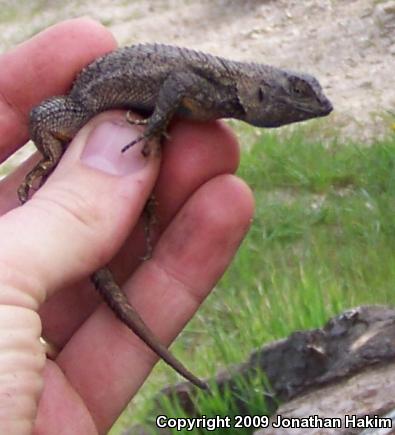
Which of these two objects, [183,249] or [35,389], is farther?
[183,249]

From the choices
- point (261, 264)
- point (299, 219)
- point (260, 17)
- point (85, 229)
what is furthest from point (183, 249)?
point (260, 17)

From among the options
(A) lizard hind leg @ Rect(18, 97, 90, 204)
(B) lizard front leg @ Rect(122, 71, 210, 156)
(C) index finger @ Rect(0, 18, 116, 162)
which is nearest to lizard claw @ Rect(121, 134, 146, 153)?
(B) lizard front leg @ Rect(122, 71, 210, 156)

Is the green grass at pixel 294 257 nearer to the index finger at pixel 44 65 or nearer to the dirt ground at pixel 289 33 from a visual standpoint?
the dirt ground at pixel 289 33

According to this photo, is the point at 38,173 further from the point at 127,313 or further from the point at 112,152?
the point at 127,313

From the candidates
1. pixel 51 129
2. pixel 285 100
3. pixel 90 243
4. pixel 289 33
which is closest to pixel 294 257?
pixel 285 100

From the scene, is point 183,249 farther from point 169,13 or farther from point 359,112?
point 169,13
